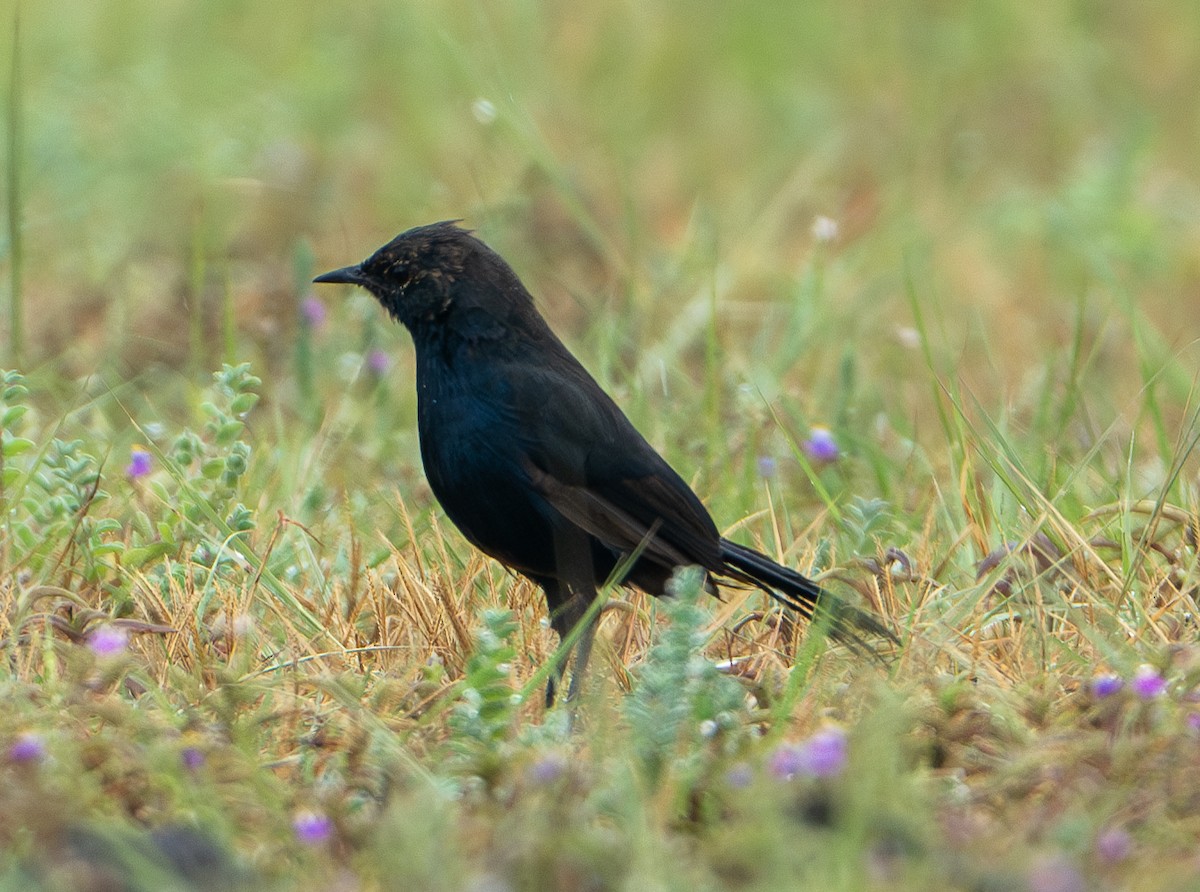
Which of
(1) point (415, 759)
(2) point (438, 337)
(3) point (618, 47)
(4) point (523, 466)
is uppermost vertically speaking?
(3) point (618, 47)

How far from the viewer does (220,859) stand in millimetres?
2295

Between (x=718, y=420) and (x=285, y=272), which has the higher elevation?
(x=285, y=272)

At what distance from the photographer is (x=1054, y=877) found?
215 centimetres

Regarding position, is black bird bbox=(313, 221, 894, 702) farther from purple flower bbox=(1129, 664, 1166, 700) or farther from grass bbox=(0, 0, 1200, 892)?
purple flower bbox=(1129, 664, 1166, 700)

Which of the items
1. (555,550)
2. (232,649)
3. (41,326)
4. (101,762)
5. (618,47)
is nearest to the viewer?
(101,762)

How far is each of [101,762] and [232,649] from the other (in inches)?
28.9

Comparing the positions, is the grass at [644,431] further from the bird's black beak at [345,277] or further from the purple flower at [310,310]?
the bird's black beak at [345,277]

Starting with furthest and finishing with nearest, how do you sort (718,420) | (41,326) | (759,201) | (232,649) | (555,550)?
(759,201) < (41,326) < (718,420) < (555,550) < (232,649)

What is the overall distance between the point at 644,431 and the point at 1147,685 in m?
2.24

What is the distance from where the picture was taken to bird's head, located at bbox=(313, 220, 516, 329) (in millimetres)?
3984

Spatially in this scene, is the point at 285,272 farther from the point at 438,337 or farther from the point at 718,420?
the point at 438,337

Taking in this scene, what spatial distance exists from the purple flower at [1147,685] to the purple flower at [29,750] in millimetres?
1634

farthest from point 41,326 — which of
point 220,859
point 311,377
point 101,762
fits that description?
point 220,859

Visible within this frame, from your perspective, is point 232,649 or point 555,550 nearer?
point 232,649
